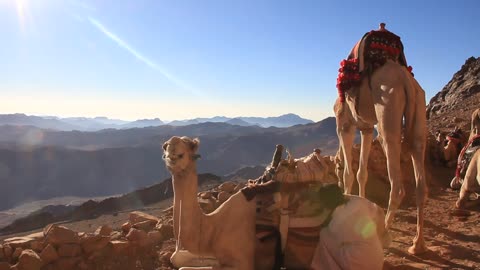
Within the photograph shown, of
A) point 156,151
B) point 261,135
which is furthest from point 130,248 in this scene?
point 261,135

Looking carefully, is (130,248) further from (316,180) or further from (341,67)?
(341,67)

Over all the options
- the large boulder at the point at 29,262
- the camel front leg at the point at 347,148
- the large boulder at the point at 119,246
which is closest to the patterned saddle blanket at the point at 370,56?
the camel front leg at the point at 347,148

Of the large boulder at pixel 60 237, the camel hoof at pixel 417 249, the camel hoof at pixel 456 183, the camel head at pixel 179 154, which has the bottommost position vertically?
the large boulder at pixel 60 237

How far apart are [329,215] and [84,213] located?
1782 cm

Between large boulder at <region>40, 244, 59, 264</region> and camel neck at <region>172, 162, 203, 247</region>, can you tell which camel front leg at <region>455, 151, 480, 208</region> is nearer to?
camel neck at <region>172, 162, 203, 247</region>

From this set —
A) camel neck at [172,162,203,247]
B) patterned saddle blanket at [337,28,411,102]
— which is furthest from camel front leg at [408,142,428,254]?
camel neck at [172,162,203,247]

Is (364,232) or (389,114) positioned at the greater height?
(389,114)

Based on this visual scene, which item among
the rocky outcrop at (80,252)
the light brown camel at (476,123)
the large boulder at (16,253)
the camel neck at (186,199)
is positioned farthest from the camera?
the light brown camel at (476,123)

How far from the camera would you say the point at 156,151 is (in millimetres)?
82062

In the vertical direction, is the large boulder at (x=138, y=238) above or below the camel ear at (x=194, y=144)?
below

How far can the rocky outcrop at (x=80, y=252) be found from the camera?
5508mm

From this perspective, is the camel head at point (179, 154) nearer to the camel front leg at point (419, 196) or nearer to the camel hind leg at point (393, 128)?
the camel hind leg at point (393, 128)

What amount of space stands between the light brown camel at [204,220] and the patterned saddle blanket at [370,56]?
306 cm

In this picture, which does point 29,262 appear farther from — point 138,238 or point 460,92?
point 460,92
